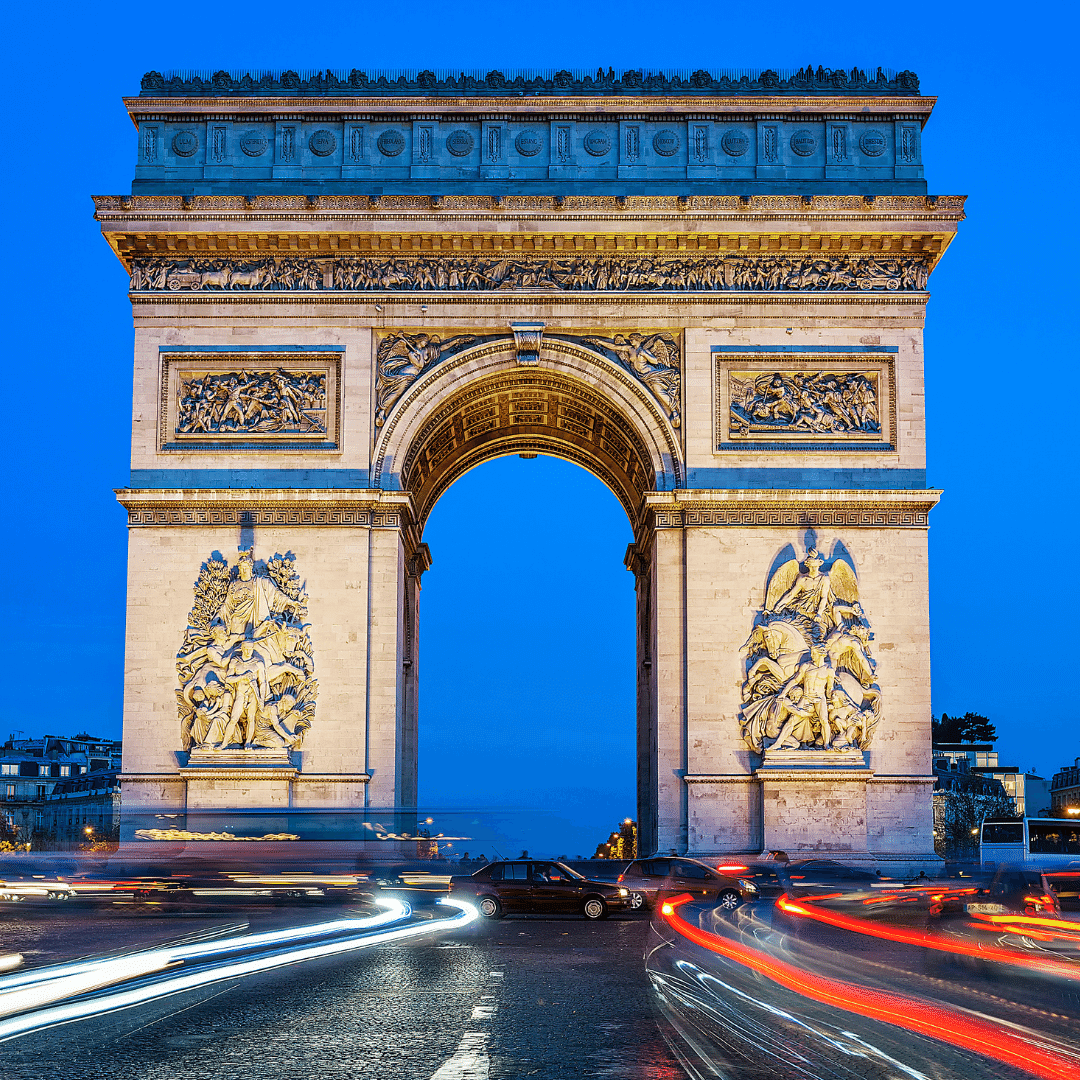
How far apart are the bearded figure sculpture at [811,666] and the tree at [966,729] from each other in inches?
3179

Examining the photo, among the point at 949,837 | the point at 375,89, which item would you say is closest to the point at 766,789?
the point at 375,89

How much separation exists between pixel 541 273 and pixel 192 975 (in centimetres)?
2167

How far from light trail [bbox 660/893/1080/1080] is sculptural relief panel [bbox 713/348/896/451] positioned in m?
16.6

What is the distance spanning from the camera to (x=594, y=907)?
2284 cm

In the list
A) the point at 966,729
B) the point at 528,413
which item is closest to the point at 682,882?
the point at 528,413

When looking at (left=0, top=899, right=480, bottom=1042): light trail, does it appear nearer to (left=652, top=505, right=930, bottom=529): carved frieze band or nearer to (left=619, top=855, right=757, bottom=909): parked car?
(left=619, top=855, right=757, bottom=909): parked car

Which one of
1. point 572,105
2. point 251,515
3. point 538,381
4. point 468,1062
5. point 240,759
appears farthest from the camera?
point 538,381

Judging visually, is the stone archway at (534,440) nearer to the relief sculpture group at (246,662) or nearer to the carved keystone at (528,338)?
the carved keystone at (528,338)

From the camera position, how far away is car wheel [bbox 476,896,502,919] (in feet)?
75.3

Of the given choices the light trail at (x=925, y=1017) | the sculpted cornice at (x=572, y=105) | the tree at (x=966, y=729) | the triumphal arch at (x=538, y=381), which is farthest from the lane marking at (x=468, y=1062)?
the tree at (x=966, y=729)

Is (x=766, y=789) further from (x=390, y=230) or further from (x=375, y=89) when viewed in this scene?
(x=375, y=89)

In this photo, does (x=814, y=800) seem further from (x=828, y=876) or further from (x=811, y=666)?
(x=811, y=666)

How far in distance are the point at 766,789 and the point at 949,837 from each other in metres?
57.1

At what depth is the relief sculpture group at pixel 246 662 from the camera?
29.0m
